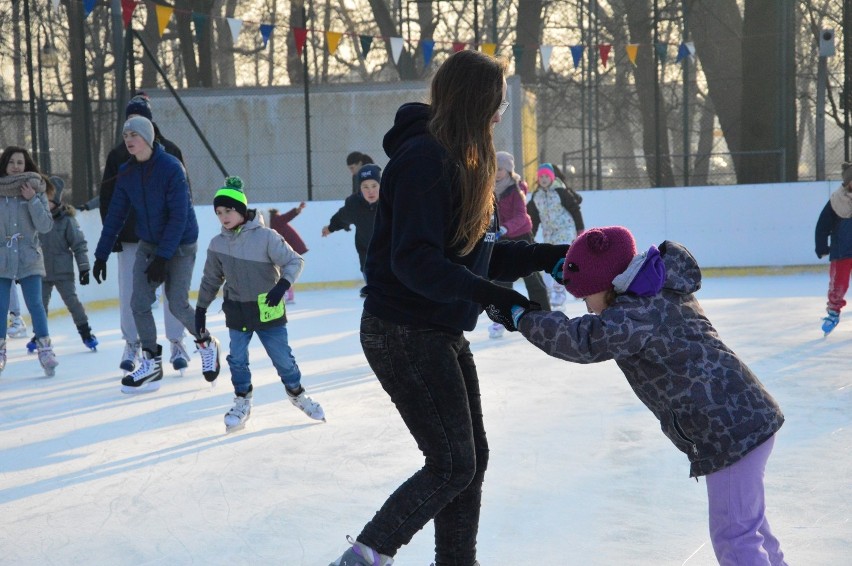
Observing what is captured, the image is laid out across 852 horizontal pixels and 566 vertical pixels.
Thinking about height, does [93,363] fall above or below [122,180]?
below

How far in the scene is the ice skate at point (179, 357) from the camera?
595 cm

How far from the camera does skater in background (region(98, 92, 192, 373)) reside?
5680mm

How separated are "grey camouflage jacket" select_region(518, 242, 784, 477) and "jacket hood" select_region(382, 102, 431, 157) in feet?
1.49

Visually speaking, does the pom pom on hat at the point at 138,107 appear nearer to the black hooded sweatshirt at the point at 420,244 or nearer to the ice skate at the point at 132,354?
the ice skate at the point at 132,354

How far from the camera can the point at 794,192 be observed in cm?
1131

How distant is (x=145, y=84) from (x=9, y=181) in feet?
48.2

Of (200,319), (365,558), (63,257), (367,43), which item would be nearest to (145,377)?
(200,319)

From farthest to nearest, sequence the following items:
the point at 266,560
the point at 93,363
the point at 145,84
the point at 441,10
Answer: the point at 145,84 → the point at 441,10 → the point at 93,363 → the point at 266,560

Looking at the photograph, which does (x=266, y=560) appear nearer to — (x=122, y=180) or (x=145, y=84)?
(x=122, y=180)

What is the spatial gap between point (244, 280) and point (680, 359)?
103 inches

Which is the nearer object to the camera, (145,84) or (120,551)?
(120,551)

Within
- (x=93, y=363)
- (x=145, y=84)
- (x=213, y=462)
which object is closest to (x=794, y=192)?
(x=93, y=363)

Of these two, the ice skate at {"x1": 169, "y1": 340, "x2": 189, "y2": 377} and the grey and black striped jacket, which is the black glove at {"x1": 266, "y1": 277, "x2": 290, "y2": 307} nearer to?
the grey and black striped jacket

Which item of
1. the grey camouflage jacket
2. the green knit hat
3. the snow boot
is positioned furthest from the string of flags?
the grey camouflage jacket
